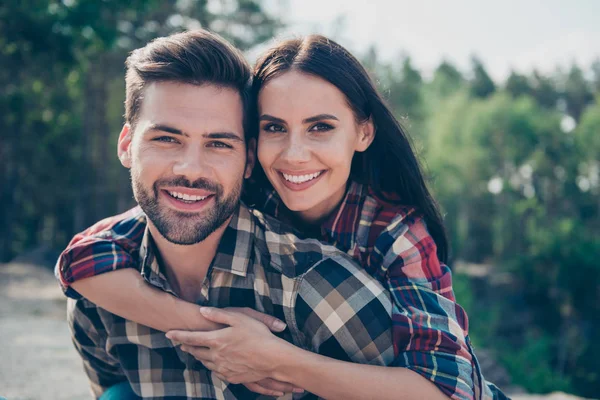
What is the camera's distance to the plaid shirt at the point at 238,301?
2.38 m

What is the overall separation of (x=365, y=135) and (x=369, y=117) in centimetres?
11

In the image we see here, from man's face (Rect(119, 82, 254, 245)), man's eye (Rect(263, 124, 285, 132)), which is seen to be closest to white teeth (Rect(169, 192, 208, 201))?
man's face (Rect(119, 82, 254, 245))

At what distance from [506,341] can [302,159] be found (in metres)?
27.2

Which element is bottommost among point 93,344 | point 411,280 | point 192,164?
point 93,344

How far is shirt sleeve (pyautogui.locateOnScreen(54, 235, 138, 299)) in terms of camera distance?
8.73 feet

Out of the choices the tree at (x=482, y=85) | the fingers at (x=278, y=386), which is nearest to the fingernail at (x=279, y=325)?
the fingers at (x=278, y=386)

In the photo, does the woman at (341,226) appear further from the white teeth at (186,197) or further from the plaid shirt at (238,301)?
the white teeth at (186,197)

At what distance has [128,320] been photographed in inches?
108

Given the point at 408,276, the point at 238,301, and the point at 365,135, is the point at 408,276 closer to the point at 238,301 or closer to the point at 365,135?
the point at 238,301

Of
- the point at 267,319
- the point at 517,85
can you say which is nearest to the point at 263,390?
the point at 267,319

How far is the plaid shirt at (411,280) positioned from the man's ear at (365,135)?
24cm

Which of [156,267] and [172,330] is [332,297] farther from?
[156,267]

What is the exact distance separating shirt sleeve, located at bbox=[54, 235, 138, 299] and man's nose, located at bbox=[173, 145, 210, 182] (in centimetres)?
57

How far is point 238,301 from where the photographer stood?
263cm
